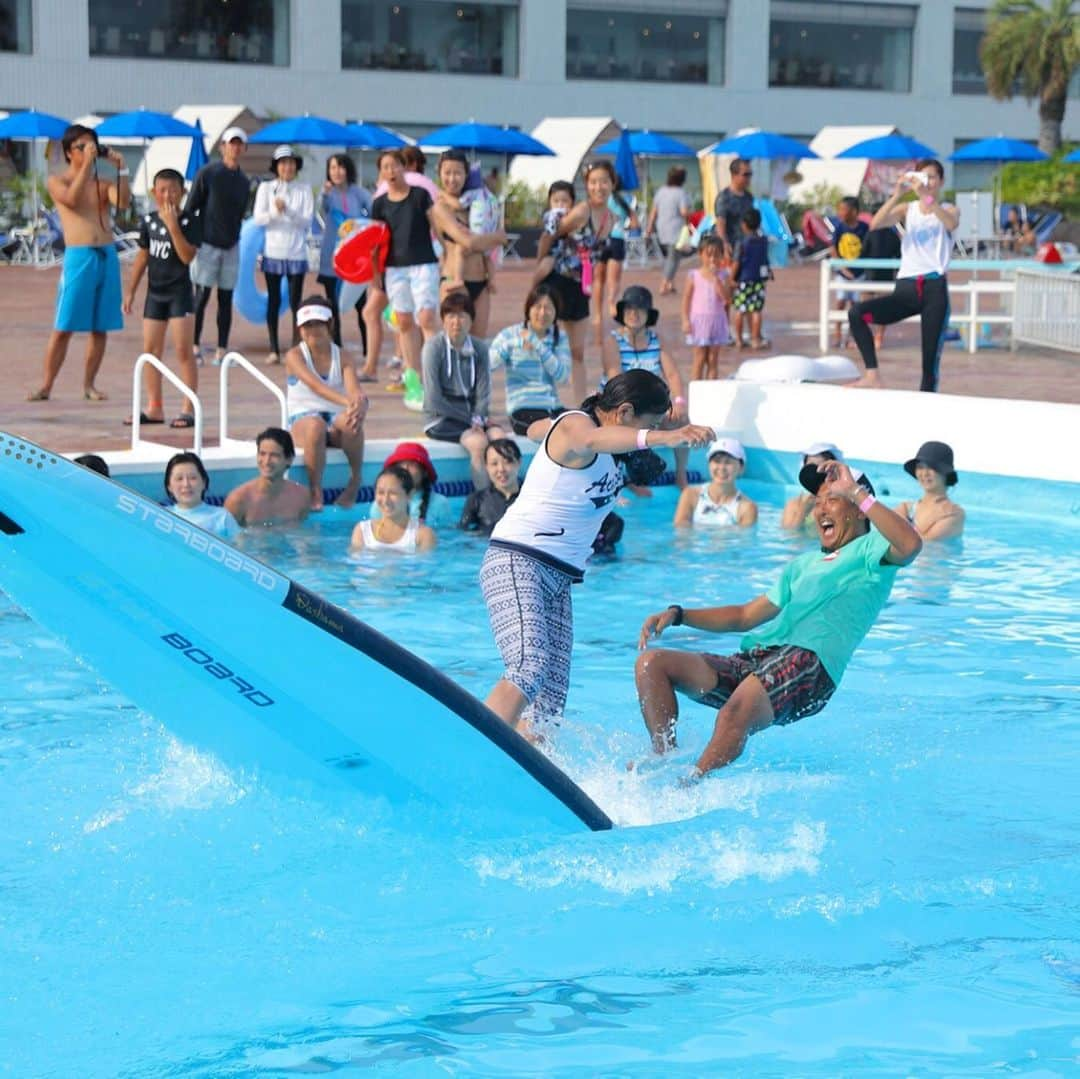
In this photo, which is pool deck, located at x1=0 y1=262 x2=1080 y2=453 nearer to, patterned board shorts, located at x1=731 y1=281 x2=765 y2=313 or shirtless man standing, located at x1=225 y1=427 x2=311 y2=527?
patterned board shorts, located at x1=731 y1=281 x2=765 y2=313

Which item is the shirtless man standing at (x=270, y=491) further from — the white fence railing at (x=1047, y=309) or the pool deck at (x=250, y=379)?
the white fence railing at (x=1047, y=309)

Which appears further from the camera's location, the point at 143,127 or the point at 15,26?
the point at 15,26

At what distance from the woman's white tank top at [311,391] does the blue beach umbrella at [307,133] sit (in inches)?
620

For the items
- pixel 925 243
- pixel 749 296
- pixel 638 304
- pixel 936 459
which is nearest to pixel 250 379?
pixel 638 304

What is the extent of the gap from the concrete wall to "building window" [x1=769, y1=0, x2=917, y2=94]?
591 mm

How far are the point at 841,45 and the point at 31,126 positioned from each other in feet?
88.8

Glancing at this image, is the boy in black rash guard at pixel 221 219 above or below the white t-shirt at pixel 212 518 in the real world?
above

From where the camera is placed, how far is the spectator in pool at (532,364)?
38.2ft

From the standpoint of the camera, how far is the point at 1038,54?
46188 mm

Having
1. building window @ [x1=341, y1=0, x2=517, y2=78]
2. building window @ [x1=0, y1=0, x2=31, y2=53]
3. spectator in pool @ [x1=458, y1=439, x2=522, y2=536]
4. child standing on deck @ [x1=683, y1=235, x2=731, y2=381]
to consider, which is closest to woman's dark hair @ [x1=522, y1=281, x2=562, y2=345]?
spectator in pool @ [x1=458, y1=439, x2=522, y2=536]

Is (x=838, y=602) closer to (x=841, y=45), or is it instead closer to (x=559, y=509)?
(x=559, y=509)

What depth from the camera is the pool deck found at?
40.8 feet

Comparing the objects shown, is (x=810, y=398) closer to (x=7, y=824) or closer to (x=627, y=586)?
(x=627, y=586)

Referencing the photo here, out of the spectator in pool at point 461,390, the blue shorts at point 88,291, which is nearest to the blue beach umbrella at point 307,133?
the blue shorts at point 88,291
